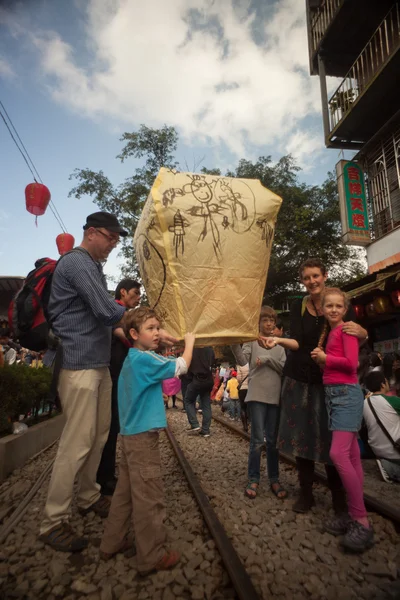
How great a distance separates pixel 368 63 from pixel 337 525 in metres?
11.1

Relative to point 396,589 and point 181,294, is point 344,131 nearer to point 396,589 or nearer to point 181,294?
point 181,294

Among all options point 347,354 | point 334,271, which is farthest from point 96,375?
point 334,271

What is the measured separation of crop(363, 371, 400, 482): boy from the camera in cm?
367

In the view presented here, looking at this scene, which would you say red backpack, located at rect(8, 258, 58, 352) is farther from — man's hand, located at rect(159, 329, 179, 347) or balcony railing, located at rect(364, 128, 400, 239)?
balcony railing, located at rect(364, 128, 400, 239)

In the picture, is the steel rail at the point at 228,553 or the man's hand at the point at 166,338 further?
the man's hand at the point at 166,338

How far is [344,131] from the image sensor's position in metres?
9.63

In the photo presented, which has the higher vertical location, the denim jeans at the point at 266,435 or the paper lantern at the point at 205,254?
the paper lantern at the point at 205,254

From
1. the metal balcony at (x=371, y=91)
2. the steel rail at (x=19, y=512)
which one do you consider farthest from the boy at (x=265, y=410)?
the metal balcony at (x=371, y=91)

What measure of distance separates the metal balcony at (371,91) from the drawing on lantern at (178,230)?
820 centimetres

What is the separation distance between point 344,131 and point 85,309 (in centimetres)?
980

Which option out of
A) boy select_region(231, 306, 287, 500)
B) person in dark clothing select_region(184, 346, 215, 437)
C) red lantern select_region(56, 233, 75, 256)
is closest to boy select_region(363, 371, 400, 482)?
boy select_region(231, 306, 287, 500)

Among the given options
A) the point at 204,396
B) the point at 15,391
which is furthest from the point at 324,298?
the point at 204,396

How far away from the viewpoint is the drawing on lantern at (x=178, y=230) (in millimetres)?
2096

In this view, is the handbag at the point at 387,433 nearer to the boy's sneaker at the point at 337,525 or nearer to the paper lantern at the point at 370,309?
the boy's sneaker at the point at 337,525
